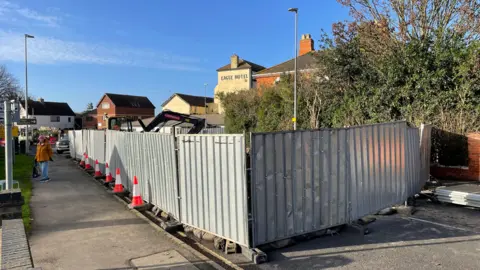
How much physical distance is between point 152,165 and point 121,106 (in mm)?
71055

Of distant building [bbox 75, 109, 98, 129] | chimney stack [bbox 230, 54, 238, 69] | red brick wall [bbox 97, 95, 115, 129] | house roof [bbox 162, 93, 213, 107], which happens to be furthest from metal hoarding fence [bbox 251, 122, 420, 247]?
distant building [bbox 75, 109, 98, 129]

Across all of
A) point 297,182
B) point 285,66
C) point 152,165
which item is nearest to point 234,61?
point 285,66

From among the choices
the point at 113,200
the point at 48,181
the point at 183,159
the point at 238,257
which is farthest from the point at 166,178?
the point at 48,181

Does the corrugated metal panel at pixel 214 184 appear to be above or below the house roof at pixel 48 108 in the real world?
below

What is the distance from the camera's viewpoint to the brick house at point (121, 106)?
7150 cm

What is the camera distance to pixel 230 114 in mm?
27828

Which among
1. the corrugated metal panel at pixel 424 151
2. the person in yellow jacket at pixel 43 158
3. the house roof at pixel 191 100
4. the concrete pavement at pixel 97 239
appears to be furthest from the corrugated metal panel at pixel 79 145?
the house roof at pixel 191 100

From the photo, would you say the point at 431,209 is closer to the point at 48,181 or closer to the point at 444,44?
the point at 444,44

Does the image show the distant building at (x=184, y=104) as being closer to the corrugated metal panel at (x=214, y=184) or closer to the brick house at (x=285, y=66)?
the brick house at (x=285, y=66)

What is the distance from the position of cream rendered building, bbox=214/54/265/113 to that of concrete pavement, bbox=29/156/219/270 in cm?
4667

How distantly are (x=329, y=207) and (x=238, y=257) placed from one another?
176 centimetres

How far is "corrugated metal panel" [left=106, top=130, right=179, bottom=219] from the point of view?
6148mm

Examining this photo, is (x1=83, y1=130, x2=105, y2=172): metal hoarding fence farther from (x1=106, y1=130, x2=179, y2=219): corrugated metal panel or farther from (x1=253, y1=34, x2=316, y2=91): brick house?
(x1=253, y1=34, x2=316, y2=91): brick house

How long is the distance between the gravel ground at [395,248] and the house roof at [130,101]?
72971 millimetres
